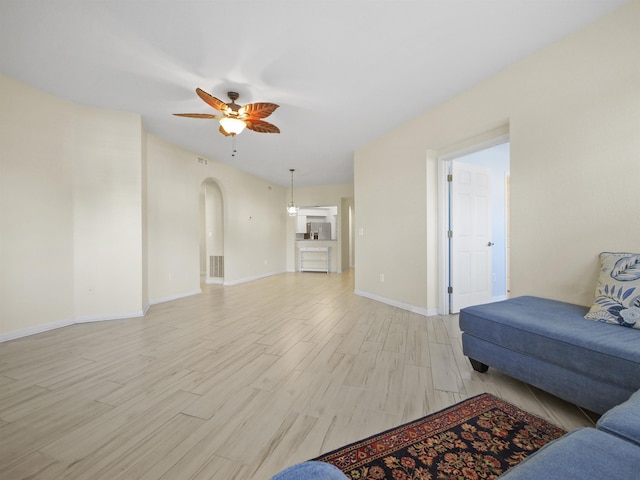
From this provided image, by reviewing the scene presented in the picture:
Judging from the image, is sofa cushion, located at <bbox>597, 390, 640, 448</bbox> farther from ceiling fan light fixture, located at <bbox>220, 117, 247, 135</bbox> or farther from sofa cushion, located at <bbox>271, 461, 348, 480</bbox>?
ceiling fan light fixture, located at <bbox>220, 117, 247, 135</bbox>

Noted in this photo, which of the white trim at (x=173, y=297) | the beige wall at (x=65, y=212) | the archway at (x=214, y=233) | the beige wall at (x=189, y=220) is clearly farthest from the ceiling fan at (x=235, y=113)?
the archway at (x=214, y=233)

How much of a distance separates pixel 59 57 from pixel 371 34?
282 centimetres

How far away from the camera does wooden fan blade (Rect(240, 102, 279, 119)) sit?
9.15 feet

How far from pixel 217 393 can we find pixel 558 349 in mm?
2154

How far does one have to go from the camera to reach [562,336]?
1607 millimetres

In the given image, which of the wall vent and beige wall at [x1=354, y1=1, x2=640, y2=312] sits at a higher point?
beige wall at [x1=354, y1=1, x2=640, y2=312]

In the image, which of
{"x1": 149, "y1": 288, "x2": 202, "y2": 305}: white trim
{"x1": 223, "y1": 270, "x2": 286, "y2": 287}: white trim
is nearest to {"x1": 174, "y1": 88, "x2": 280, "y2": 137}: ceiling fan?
{"x1": 149, "y1": 288, "x2": 202, "y2": 305}: white trim

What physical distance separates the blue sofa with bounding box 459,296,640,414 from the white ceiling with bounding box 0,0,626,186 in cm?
219

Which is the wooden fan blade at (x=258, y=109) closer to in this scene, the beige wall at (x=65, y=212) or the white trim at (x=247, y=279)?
the beige wall at (x=65, y=212)

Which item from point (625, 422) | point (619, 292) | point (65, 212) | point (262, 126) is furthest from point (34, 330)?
point (619, 292)

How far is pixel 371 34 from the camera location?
224 centimetres

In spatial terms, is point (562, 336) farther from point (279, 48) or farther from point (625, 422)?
point (279, 48)

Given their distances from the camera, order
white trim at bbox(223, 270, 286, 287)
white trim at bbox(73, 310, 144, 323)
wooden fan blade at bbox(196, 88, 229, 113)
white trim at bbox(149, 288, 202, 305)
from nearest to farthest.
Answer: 1. wooden fan blade at bbox(196, 88, 229, 113)
2. white trim at bbox(73, 310, 144, 323)
3. white trim at bbox(149, 288, 202, 305)
4. white trim at bbox(223, 270, 286, 287)

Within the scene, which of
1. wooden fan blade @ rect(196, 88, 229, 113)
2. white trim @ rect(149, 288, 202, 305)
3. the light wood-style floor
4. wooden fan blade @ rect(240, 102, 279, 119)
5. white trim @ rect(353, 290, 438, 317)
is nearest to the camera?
the light wood-style floor
